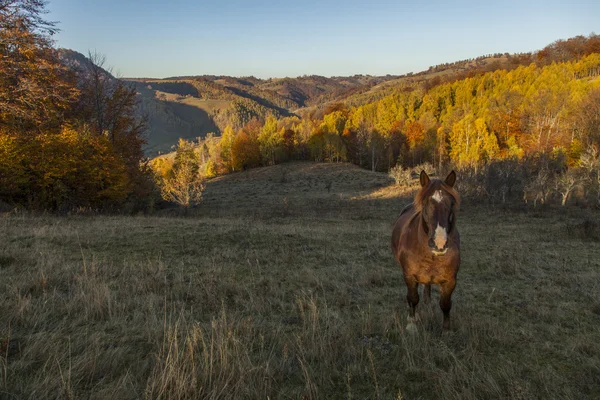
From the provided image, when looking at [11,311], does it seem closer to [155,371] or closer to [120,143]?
[155,371]

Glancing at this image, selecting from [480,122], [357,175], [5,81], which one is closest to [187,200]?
[5,81]

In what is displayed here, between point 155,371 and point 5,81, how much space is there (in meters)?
21.0

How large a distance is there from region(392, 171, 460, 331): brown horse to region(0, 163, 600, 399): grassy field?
2.09ft

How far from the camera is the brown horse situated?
3.57 meters

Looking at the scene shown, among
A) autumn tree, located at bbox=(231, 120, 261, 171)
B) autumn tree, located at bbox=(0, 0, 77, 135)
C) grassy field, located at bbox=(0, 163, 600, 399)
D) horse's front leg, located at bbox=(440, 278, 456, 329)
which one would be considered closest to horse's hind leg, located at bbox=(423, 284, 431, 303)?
grassy field, located at bbox=(0, 163, 600, 399)

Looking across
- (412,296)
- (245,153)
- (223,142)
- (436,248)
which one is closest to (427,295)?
(412,296)

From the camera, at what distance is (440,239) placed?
11.4 feet

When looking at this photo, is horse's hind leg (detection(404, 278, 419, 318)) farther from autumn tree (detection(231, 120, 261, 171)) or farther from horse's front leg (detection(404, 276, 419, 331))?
autumn tree (detection(231, 120, 261, 171))

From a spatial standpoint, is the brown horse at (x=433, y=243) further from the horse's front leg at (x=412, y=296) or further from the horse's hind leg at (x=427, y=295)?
the horse's hind leg at (x=427, y=295)

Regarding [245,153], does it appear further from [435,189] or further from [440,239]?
[440,239]

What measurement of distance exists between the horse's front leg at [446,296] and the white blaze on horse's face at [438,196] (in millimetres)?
1439

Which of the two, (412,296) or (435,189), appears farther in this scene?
(412,296)

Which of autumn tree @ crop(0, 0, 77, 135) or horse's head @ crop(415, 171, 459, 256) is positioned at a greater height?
autumn tree @ crop(0, 0, 77, 135)

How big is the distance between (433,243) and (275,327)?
8.20ft
